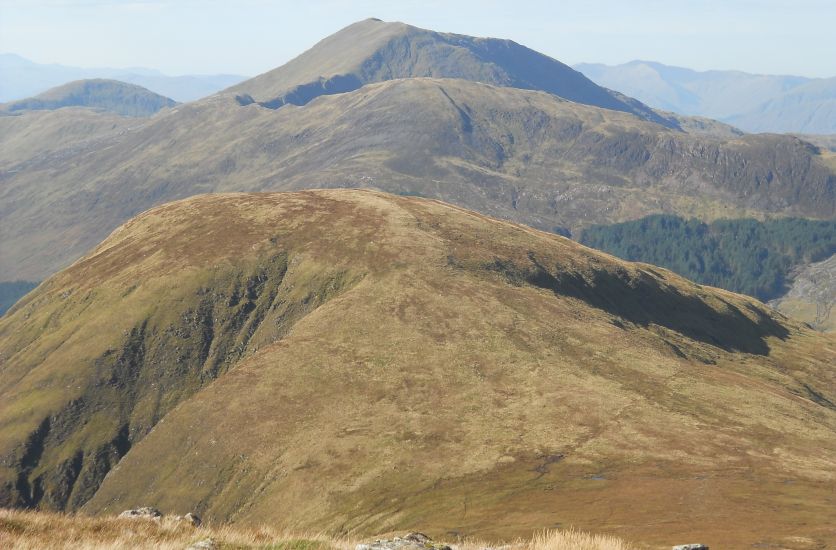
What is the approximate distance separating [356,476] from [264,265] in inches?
3000

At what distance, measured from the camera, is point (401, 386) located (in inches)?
4609

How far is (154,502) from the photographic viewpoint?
106 meters

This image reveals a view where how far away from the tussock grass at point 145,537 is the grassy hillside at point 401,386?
31309 millimetres

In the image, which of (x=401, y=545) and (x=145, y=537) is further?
(x=401, y=545)

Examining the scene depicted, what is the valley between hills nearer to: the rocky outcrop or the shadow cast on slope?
the shadow cast on slope

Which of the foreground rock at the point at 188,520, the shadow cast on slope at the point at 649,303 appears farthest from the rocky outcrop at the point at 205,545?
the shadow cast on slope at the point at 649,303

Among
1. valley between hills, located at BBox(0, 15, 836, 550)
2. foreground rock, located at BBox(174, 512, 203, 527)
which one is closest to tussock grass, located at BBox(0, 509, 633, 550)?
foreground rock, located at BBox(174, 512, 203, 527)

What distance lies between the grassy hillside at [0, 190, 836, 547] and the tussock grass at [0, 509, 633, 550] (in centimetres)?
3131

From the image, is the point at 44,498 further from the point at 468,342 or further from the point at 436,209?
the point at 436,209

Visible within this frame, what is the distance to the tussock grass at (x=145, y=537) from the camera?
1958 centimetres

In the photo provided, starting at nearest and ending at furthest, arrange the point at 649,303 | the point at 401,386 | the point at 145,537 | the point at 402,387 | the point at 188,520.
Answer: the point at 145,537, the point at 188,520, the point at 402,387, the point at 401,386, the point at 649,303

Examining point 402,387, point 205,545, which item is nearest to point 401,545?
point 205,545

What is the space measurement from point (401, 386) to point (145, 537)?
9594 cm

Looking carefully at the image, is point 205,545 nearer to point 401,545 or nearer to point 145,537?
point 145,537
